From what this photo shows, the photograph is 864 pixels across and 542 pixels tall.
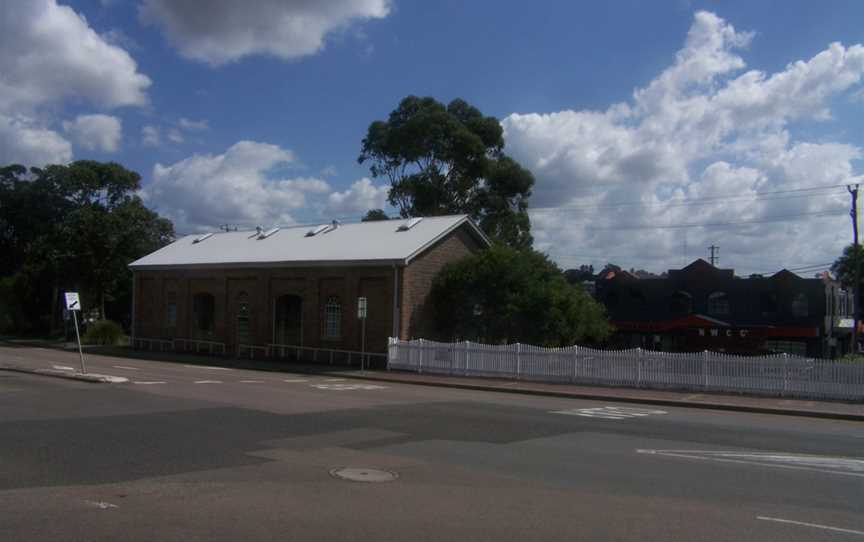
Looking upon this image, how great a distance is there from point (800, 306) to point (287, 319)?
33809 millimetres

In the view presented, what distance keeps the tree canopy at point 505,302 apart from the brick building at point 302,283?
0.98 meters

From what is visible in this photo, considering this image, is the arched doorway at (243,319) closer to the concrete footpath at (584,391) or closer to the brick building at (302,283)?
the brick building at (302,283)

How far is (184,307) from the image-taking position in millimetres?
42219

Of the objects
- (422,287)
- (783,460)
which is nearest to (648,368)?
(422,287)

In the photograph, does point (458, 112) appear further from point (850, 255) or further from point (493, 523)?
point (493, 523)

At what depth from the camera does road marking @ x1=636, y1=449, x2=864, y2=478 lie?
1089cm

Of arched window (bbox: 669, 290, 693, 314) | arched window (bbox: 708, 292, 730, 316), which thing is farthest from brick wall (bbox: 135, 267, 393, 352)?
arched window (bbox: 708, 292, 730, 316)

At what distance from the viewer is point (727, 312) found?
2116 inches

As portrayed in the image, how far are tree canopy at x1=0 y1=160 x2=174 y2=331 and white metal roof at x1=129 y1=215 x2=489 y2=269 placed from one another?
699 cm

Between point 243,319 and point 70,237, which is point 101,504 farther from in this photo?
point 70,237

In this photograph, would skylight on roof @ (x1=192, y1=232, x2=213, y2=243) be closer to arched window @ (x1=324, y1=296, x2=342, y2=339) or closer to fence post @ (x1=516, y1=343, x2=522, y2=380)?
arched window @ (x1=324, y1=296, x2=342, y2=339)

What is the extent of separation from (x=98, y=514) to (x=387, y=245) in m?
27.4

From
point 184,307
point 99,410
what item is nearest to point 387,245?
point 184,307

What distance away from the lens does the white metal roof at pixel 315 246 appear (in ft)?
111
